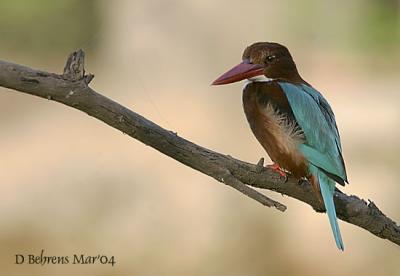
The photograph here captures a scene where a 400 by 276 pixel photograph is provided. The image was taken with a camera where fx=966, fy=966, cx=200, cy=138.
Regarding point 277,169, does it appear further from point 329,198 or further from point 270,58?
point 270,58

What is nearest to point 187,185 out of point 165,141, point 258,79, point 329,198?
point 258,79

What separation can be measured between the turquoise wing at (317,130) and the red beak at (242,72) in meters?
0.08

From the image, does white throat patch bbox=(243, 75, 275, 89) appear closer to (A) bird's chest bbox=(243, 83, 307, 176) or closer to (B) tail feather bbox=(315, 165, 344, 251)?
(A) bird's chest bbox=(243, 83, 307, 176)

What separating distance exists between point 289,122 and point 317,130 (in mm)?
63

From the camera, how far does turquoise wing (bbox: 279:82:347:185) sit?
2.02 m

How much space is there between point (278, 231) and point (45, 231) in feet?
3.01

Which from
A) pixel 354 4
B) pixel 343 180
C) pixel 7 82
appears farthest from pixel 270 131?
pixel 354 4

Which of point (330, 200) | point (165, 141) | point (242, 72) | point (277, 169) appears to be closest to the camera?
point (165, 141)

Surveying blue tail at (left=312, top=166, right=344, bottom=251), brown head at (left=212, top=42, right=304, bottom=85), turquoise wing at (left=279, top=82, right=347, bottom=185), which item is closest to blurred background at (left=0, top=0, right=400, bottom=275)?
brown head at (left=212, top=42, right=304, bottom=85)

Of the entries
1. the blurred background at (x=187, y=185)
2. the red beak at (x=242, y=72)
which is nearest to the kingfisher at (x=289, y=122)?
the red beak at (x=242, y=72)

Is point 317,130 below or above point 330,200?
above

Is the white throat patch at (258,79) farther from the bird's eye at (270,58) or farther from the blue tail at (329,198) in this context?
the blue tail at (329,198)

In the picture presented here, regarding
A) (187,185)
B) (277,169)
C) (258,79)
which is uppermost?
(187,185)

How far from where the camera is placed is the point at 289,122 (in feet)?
6.82
